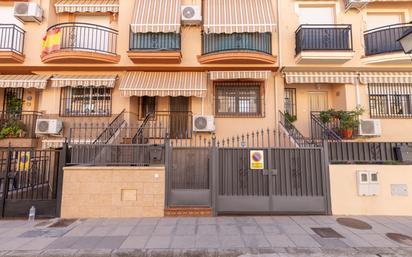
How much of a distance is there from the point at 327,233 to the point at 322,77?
296 inches

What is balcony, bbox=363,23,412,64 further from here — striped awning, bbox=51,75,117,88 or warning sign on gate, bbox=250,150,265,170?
striped awning, bbox=51,75,117,88

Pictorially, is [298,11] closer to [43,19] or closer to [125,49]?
[125,49]

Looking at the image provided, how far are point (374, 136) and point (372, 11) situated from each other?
21.3ft

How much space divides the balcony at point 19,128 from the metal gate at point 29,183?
3.57m

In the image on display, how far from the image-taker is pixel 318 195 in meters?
7.33

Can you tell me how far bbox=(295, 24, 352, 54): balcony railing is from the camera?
10414 millimetres

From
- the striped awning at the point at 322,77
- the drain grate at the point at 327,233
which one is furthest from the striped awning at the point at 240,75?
the drain grate at the point at 327,233

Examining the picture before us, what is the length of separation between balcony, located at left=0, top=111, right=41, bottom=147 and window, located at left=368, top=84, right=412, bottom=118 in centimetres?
1677

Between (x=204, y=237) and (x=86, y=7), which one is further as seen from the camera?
(x=86, y=7)

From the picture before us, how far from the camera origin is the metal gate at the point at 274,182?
286 inches

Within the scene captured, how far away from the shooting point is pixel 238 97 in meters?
11.6

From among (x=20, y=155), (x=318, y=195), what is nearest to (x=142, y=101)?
(x=20, y=155)

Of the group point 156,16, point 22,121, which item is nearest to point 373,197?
point 156,16

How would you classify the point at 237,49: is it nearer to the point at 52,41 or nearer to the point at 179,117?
the point at 179,117
